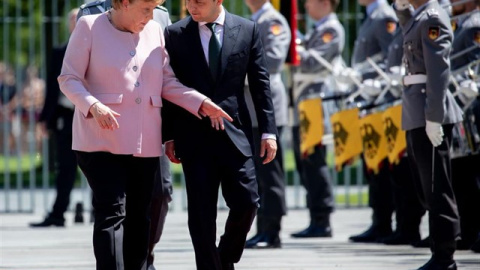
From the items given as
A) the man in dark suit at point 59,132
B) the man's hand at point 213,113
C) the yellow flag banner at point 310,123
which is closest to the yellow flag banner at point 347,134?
the yellow flag banner at point 310,123

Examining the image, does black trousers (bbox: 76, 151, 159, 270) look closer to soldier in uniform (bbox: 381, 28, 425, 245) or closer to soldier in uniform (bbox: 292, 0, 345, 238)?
soldier in uniform (bbox: 381, 28, 425, 245)

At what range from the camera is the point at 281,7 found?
38.8 feet

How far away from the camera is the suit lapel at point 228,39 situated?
7535 mm

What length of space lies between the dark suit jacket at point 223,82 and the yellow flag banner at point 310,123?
4.20m

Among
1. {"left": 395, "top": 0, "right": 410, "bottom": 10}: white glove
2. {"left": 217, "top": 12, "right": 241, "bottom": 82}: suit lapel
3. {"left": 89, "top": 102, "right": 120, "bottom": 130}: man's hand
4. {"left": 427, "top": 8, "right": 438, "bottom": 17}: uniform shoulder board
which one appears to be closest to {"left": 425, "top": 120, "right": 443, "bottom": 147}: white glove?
{"left": 427, "top": 8, "right": 438, "bottom": 17}: uniform shoulder board

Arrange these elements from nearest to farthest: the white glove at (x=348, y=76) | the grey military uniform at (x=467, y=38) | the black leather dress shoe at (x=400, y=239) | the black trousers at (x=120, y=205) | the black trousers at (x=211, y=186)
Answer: the black trousers at (x=120, y=205) → the black trousers at (x=211, y=186) → the grey military uniform at (x=467, y=38) → the black leather dress shoe at (x=400, y=239) → the white glove at (x=348, y=76)

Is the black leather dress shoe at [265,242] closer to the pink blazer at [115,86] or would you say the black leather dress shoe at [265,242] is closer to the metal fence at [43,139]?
the pink blazer at [115,86]

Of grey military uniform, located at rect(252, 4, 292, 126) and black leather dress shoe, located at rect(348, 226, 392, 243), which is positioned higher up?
grey military uniform, located at rect(252, 4, 292, 126)

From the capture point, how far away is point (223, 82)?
7.53 meters

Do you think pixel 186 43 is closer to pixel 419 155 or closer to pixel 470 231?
pixel 419 155

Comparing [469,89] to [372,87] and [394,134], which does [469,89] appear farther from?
[372,87]

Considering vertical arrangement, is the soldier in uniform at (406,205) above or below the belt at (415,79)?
below

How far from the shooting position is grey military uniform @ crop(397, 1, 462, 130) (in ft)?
27.3

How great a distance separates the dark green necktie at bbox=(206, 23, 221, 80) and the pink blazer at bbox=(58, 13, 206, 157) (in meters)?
0.22
